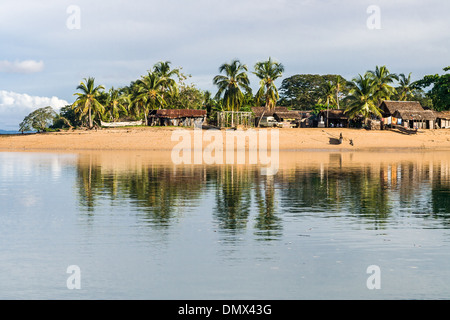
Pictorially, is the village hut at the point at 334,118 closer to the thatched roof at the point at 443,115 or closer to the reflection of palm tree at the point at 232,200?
the thatched roof at the point at 443,115

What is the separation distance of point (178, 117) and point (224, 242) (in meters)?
82.4

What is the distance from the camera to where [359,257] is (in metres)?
12.6

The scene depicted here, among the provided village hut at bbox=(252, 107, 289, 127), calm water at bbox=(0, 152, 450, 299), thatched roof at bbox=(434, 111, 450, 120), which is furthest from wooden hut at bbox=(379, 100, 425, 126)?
calm water at bbox=(0, 152, 450, 299)

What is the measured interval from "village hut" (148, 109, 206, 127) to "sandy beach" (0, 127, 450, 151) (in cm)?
878

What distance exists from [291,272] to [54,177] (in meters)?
25.8

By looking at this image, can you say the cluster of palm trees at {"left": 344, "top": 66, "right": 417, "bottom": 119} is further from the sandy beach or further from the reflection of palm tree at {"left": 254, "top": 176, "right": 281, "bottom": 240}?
the reflection of palm tree at {"left": 254, "top": 176, "right": 281, "bottom": 240}

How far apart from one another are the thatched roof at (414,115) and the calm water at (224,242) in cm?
7277

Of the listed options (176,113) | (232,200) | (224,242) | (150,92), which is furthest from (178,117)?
(224,242)

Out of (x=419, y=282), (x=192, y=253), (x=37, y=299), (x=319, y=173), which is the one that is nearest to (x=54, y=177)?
(x=319, y=173)

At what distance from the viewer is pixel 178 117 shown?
9569 cm

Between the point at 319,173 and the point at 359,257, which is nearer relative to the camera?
the point at 359,257

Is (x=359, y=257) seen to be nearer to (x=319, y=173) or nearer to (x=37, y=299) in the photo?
(x=37, y=299)

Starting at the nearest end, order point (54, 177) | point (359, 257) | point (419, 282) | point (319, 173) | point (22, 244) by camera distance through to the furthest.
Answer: point (419, 282) < point (359, 257) < point (22, 244) < point (54, 177) < point (319, 173)

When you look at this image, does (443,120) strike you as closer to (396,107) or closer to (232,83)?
(396,107)
